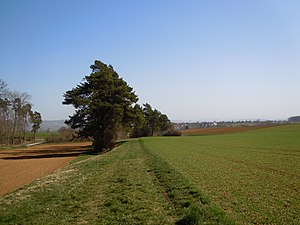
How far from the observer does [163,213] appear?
8.57 metres

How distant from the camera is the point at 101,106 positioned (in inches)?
1587

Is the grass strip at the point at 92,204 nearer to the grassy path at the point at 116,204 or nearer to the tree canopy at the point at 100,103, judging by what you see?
the grassy path at the point at 116,204

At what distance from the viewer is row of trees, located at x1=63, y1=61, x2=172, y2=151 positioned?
4175 cm

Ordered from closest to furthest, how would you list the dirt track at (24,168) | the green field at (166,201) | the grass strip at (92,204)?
the green field at (166,201) → the grass strip at (92,204) → the dirt track at (24,168)

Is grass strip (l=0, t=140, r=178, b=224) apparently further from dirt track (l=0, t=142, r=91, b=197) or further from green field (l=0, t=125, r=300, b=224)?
dirt track (l=0, t=142, r=91, b=197)

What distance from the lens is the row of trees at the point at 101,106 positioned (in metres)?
41.8

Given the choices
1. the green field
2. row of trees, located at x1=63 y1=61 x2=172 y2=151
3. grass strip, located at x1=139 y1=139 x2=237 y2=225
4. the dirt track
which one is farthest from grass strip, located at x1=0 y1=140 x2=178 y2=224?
row of trees, located at x1=63 y1=61 x2=172 y2=151

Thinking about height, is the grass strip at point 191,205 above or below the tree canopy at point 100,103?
below

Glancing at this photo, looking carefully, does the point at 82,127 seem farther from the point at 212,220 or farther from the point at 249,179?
the point at 212,220

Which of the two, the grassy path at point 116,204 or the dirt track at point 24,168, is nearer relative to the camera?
the grassy path at point 116,204

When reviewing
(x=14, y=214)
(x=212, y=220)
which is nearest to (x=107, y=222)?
(x=212, y=220)

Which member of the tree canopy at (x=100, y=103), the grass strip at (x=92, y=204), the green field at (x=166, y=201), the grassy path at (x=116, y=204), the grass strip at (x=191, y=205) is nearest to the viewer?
the grass strip at (x=191, y=205)

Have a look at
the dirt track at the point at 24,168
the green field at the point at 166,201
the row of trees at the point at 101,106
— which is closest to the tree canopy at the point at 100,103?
the row of trees at the point at 101,106

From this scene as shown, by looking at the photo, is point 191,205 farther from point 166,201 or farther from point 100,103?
point 100,103
